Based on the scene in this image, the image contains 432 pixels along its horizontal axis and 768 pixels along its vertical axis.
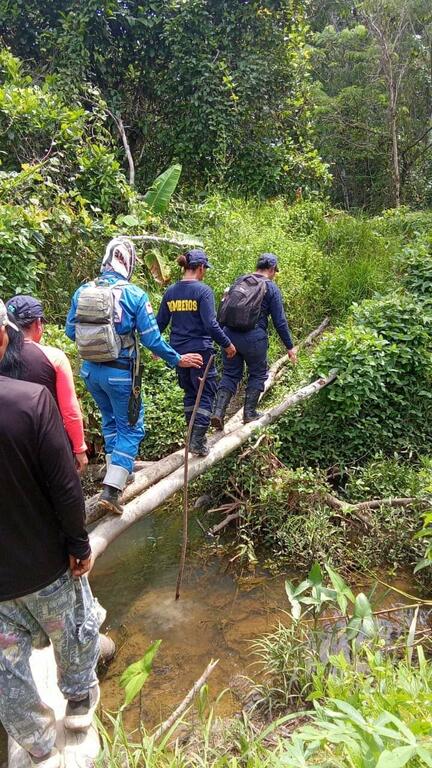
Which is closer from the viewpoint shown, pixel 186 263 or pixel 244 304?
pixel 186 263

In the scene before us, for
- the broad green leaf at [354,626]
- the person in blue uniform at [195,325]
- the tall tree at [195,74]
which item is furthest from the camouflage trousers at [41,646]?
the tall tree at [195,74]

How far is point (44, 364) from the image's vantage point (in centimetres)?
317

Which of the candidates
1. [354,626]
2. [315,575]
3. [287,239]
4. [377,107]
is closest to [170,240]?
[287,239]

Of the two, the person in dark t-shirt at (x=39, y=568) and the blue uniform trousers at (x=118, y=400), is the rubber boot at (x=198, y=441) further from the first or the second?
the person in dark t-shirt at (x=39, y=568)

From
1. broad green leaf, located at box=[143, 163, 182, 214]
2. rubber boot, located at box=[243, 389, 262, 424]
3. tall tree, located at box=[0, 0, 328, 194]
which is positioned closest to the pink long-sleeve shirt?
rubber boot, located at box=[243, 389, 262, 424]

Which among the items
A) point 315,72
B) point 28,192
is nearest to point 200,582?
point 28,192

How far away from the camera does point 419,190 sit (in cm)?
1425

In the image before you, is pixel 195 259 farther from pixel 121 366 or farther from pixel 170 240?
pixel 170 240

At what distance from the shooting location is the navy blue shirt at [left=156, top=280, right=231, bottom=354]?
4.16 metres

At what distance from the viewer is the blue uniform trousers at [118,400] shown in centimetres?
343

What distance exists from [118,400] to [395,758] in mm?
2548

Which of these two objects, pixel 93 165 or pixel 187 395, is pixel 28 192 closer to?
pixel 93 165

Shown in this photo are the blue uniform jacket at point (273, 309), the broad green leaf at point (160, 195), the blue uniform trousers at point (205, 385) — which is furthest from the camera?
the broad green leaf at point (160, 195)

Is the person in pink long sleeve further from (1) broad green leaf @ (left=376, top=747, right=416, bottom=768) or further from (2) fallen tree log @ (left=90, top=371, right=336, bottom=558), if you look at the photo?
(1) broad green leaf @ (left=376, top=747, right=416, bottom=768)
